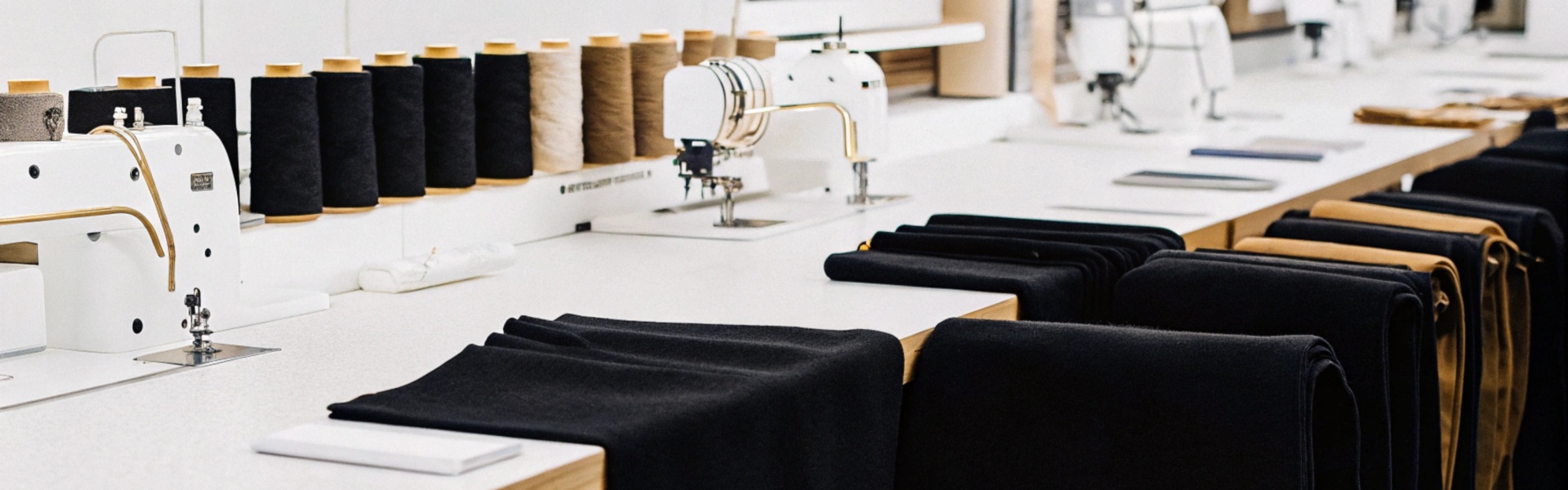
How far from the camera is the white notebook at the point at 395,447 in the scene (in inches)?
46.8

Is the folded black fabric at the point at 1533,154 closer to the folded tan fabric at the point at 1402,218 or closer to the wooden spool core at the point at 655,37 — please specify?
the folded tan fabric at the point at 1402,218

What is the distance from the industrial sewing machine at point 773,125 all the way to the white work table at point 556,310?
64 mm

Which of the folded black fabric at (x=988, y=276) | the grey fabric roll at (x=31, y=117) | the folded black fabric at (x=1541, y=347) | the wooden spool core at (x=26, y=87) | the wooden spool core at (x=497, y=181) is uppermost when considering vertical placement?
the wooden spool core at (x=26, y=87)

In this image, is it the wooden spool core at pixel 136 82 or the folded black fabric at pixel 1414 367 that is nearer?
the wooden spool core at pixel 136 82

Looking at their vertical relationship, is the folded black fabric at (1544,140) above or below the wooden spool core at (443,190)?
above

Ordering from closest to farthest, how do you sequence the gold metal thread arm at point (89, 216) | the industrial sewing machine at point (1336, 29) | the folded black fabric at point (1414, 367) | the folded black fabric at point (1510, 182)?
the gold metal thread arm at point (89, 216) < the folded black fabric at point (1414, 367) < the folded black fabric at point (1510, 182) < the industrial sewing machine at point (1336, 29)

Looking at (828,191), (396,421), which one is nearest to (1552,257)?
(828,191)

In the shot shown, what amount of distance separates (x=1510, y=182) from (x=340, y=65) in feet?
6.93

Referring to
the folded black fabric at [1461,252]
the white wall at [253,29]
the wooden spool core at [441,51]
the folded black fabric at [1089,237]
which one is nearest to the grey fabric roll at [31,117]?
the white wall at [253,29]

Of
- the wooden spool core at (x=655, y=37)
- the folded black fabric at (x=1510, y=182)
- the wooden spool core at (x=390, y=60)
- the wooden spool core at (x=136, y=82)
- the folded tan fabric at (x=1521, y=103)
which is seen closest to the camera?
the wooden spool core at (x=136, y=82)

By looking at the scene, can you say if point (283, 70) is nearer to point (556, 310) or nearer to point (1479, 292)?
point (556, 310)

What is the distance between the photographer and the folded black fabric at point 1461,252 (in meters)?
2.24

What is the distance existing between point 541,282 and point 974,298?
0.53m

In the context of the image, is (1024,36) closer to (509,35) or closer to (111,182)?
(509,35)
